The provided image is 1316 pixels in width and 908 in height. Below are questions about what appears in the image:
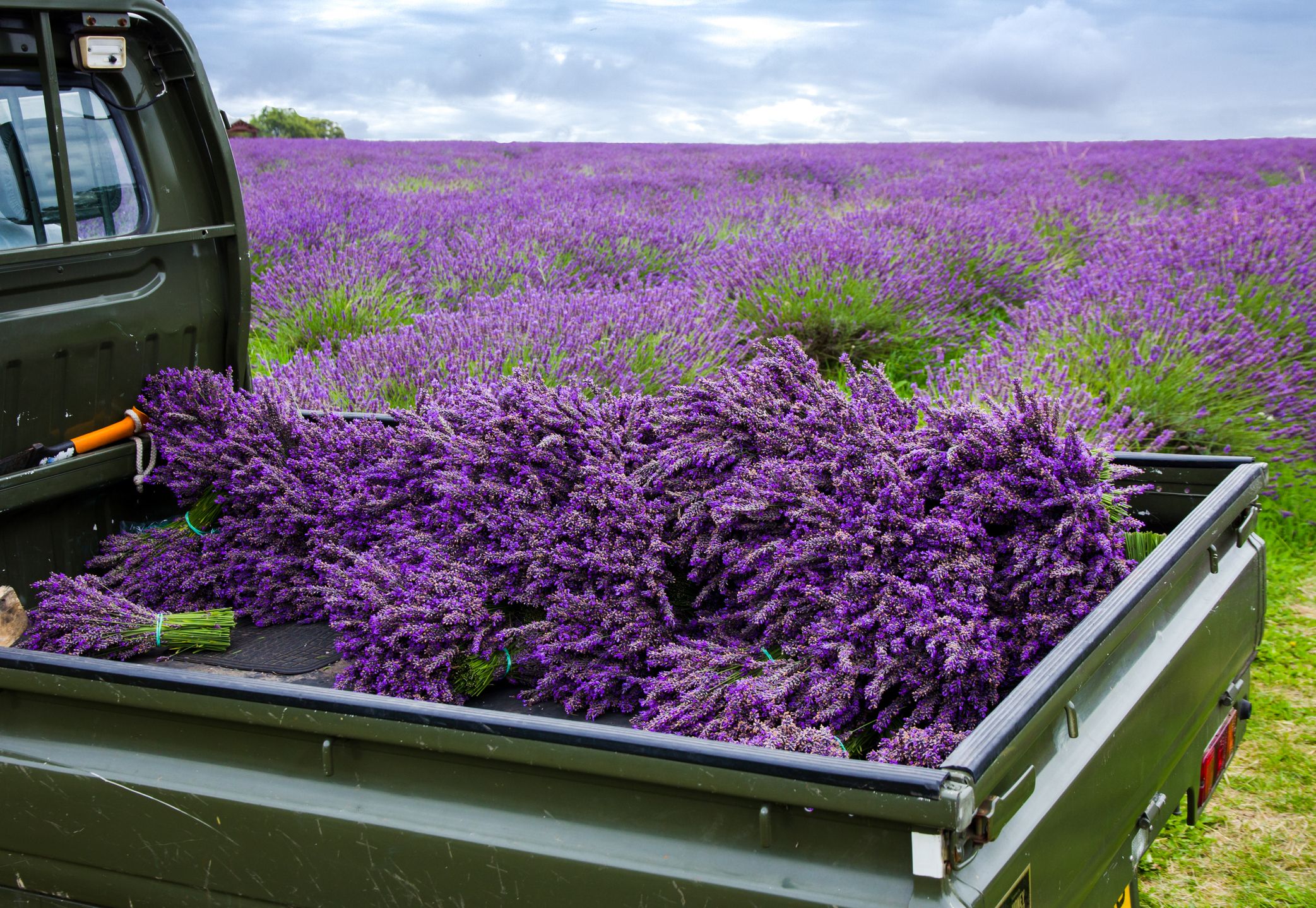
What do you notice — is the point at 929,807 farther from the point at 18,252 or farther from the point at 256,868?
the point at 18,252

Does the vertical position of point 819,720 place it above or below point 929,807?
below

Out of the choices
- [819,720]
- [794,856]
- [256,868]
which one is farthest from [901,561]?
[256,868]

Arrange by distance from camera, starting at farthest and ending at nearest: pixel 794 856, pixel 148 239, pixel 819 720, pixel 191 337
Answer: pixel 191 337 < pixel 148 239 < pixel 819 720 < pixel 794 856

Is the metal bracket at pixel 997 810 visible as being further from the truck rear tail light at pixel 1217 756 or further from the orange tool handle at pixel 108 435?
the orange tool handle at pixel 108 435

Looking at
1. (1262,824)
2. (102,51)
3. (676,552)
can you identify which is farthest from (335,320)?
(1262,824)

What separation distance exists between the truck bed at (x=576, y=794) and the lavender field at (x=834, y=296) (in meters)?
1.26

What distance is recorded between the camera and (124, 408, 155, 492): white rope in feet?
9.86

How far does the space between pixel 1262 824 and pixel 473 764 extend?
262 centimetres

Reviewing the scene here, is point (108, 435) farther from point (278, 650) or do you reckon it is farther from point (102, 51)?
point (102, 51)

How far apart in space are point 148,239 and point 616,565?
1702 millimetres

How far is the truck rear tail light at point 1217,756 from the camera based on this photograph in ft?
7.41

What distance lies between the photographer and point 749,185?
1398 cm

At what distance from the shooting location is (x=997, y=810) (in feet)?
4.39

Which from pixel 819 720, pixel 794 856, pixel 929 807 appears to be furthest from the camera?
pixel 819 720
